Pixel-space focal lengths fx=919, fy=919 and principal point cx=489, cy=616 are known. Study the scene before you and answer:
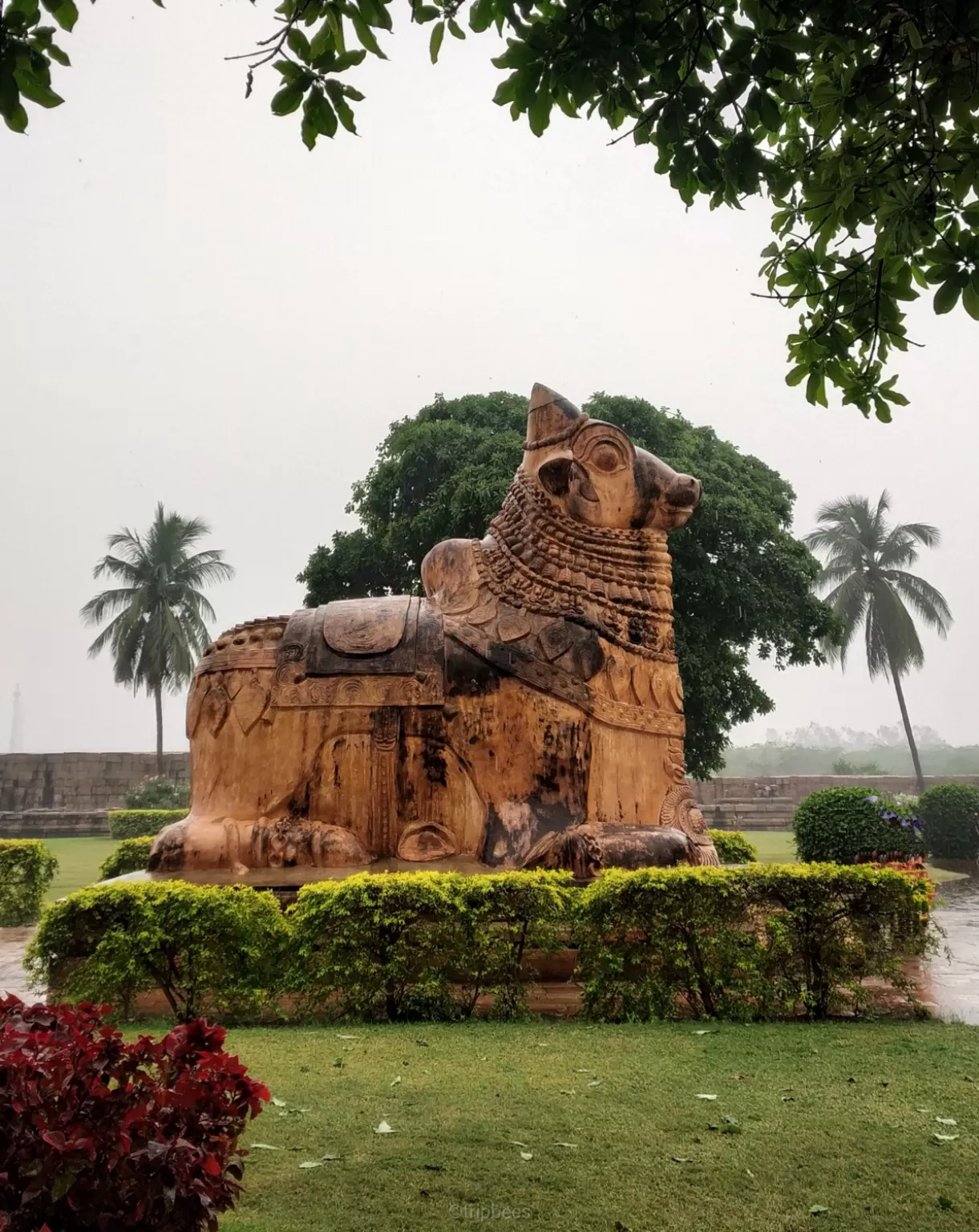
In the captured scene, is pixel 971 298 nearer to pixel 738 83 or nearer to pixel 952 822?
pixel 738 83

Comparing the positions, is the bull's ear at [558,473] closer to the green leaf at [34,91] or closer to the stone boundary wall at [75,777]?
the green leaf at [34,91]

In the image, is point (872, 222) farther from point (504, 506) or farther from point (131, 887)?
point (131, 887)

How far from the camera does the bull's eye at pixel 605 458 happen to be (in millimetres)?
6527

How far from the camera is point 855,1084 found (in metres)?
3.56

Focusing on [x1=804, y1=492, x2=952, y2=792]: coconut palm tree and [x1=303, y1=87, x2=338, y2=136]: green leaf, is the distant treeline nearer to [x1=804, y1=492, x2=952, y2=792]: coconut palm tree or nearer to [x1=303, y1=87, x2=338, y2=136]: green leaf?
[x1=804, y1=492, x2=952, y2=792]: coconut palm tree

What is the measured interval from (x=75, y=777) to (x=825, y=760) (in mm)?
55935

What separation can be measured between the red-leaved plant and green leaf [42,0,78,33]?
2.70 metres

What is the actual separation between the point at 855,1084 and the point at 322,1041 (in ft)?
7.45

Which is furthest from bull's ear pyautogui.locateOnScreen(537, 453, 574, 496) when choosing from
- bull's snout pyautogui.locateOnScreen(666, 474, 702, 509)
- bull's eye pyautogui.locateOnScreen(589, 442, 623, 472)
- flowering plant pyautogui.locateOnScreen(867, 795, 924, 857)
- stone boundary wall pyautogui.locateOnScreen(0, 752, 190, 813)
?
stone boundary wall pyautogui.locateOnScreen(0, 752, 190, 813)

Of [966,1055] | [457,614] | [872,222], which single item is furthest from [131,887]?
[872,222]

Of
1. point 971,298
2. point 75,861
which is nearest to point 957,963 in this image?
point 971,298

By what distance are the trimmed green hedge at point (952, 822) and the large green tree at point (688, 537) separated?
3230 millimetres

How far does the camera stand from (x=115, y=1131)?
1.89 meters

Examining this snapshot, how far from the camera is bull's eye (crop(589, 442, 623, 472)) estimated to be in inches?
257
